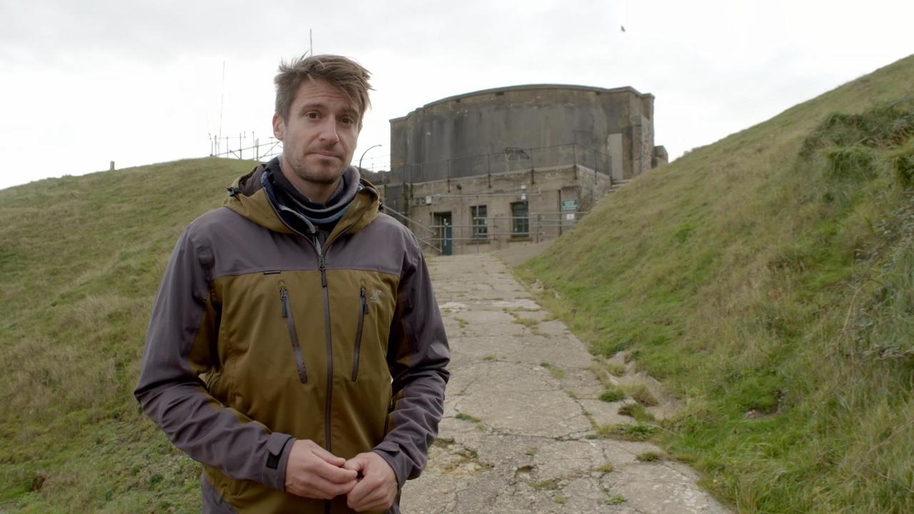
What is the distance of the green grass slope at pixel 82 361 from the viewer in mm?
5793

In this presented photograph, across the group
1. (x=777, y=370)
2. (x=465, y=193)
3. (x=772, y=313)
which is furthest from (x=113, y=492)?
(x=465, y=193)

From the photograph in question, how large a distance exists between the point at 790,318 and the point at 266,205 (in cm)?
478

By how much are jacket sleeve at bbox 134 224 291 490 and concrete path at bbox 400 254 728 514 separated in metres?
2.13

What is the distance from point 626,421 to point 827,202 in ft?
12.9

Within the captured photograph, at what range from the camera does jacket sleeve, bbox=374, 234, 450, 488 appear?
207 centimetres

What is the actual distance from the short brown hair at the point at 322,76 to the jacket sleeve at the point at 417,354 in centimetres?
54

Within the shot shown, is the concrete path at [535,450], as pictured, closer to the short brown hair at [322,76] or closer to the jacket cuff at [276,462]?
the jacket cuff at [276,462]

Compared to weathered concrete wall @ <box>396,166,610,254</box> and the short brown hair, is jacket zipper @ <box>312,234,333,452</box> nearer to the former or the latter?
the short brown hair

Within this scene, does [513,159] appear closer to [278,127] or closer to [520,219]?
[520,219]

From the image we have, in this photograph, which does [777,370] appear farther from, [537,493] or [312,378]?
[312,378]

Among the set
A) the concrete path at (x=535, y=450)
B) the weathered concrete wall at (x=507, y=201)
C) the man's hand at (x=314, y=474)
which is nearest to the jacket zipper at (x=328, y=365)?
the man's hand at (x=314, y=474)

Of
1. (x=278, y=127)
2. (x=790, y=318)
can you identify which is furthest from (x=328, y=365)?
(x=790, y=318)

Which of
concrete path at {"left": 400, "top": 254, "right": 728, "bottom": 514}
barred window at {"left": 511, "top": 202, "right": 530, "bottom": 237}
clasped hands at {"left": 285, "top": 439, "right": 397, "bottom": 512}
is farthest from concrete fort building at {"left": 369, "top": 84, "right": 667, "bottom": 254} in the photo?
clasped hands at {"left": 285, "top": 439, "right": 397, "bottom": 512}

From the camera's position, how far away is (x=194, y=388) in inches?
71.4
